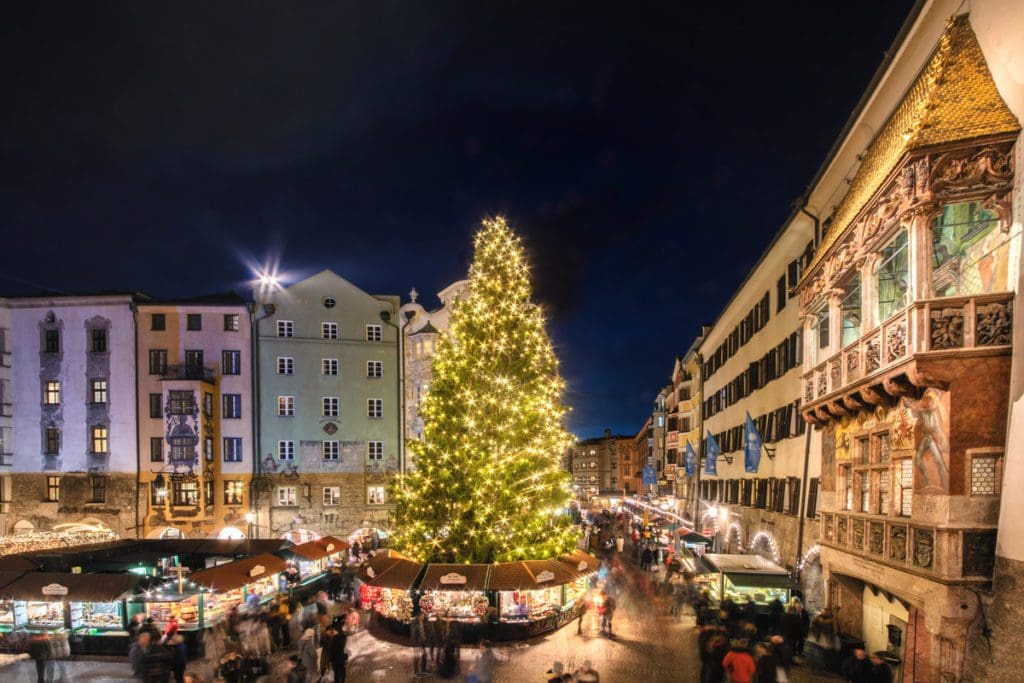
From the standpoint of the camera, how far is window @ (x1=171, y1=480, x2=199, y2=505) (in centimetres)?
3978

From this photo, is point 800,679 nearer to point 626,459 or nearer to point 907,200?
point 907,200

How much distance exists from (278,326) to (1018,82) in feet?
132

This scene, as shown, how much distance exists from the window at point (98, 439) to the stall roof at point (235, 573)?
24619 millimetres

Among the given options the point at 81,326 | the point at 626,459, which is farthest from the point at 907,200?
the point at 626,459

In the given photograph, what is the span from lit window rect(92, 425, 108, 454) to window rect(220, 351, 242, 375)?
8.18 metres

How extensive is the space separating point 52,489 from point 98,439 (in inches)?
171

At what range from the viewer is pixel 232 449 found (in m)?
41.3

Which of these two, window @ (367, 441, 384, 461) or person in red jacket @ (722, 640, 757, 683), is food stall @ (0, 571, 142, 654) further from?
window @ (367, 441, 384, 461)

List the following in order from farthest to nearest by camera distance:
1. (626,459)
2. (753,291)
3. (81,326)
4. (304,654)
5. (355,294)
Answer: (626,459), (355,294), (81,326), (753,291), (304,654)

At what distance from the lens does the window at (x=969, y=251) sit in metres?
11.9

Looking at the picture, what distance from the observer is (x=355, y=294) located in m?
44.4

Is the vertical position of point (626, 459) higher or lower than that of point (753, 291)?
lower

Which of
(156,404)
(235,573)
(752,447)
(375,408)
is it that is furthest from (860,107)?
(156,404)

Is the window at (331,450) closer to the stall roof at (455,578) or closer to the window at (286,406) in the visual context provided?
the window at (286,406)
